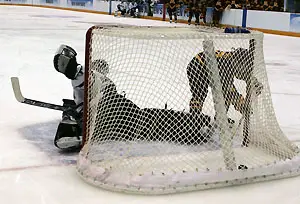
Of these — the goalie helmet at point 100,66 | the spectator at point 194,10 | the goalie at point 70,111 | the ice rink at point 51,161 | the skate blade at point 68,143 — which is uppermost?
the spectator at point 194,10

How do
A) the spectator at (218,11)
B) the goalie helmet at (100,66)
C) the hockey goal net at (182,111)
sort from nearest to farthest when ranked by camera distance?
the hockey goal net at (182,111)
the goalie helmet at (100,66)
the spectator at (218,11)

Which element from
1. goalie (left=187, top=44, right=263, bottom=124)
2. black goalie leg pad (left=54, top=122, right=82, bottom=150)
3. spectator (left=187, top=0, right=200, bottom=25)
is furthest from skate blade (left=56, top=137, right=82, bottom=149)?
spectator (left=187, top=0, right=200, bottom=25)

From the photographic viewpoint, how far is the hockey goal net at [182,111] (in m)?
1.80

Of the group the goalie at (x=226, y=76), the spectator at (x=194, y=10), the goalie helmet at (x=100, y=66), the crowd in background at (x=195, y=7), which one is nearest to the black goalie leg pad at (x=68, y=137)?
the goalie helmet at (x=100, y=66)

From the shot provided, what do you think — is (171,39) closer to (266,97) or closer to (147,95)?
(147,95)

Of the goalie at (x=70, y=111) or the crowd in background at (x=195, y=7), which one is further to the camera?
the crowd in background at (x=195, y=7)

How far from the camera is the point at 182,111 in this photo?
6.45 feet

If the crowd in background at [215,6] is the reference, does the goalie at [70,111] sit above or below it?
below

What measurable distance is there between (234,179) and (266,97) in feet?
1.48

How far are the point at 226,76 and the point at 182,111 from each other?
8.2 inches

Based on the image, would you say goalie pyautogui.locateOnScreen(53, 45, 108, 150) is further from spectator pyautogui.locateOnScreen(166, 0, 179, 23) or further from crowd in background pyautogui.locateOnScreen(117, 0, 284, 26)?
spectator pyautogui.locateOnScreen(166, 0, 179, 23)

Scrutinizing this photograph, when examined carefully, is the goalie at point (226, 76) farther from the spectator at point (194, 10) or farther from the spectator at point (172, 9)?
the spectator at point (172, 9)

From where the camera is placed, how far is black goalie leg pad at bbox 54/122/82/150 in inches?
80.3

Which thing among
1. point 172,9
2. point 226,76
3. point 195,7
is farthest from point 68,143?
point 172,9
